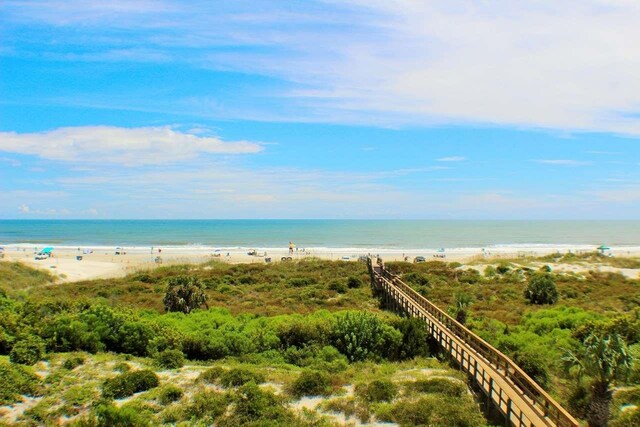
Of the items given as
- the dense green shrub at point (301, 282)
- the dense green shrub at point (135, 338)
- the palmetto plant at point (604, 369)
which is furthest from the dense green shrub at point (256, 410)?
the dense green shrub at point (301, 282)

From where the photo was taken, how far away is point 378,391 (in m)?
13.6

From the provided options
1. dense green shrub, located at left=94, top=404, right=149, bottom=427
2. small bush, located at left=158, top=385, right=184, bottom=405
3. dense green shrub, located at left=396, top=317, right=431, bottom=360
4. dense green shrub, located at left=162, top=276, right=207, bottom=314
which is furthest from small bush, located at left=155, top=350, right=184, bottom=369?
dense green shrub, located at left=162, top=276, right=207, bottom=314

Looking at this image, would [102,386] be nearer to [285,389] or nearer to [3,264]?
[285,389]

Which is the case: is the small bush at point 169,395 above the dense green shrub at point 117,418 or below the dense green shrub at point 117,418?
below

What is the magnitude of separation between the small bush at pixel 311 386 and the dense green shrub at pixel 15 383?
8.30m

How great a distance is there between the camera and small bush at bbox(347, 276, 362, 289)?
1563 inches

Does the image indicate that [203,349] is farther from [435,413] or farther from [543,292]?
[543,292]

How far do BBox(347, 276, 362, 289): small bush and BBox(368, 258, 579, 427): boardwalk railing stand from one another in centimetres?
1365

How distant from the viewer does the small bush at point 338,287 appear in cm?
3772

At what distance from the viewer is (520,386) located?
41.9ft

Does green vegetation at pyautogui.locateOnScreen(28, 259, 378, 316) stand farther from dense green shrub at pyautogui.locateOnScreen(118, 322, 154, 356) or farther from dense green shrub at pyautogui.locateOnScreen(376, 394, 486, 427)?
dense green shrub at pyautogui.locateOnScreen(376, 394, 486, 427)

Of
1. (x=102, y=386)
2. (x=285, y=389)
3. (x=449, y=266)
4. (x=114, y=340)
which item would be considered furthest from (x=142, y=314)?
(x=449, y=266)

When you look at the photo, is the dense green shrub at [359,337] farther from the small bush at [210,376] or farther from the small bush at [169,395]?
the small bush at [169,395]

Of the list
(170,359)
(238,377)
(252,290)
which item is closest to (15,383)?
(170,359)
